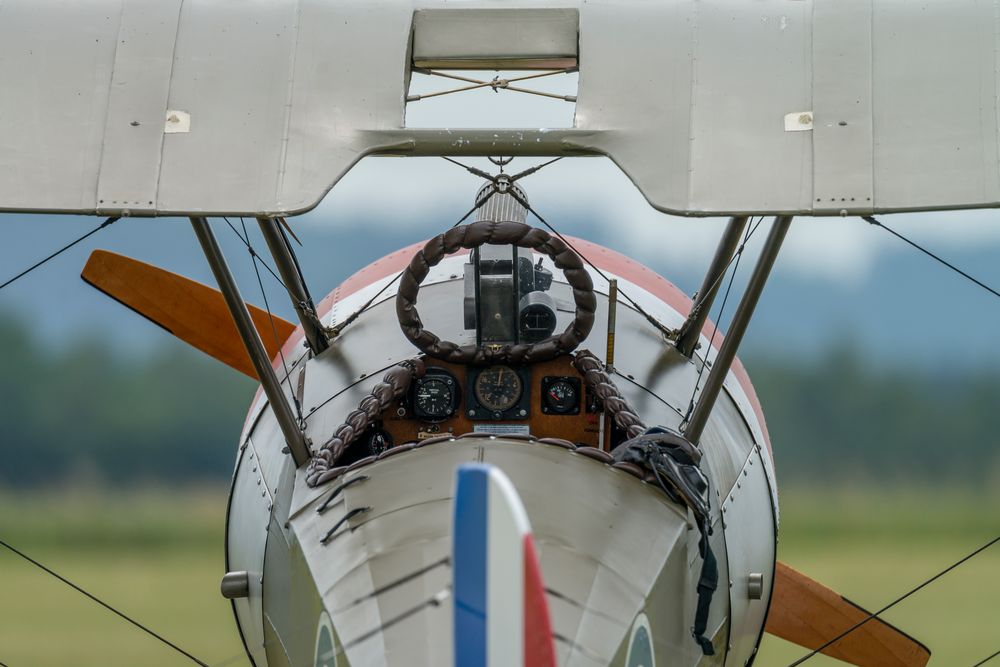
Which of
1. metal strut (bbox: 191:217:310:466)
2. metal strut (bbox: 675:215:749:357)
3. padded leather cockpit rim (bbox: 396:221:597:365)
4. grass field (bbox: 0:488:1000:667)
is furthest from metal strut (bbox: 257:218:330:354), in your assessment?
grass field (bbox: 0:488:1000:667)

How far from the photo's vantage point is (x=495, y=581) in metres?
5.02

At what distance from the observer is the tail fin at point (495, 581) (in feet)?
16.3

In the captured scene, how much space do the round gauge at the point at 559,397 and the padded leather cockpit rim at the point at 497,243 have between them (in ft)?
0.51

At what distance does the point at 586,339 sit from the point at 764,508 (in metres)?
1.44

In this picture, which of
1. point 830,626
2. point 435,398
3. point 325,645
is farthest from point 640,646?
point 830,626

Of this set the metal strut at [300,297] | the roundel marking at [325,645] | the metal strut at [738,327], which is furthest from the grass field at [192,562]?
the roundel marking at [325,645]

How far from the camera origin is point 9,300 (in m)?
25.3

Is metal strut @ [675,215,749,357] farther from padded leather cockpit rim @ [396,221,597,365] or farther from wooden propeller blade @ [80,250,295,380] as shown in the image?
wooden propeller blade @ [80,250,295,380]

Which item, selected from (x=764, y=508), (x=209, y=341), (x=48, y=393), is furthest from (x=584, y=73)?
(x=48, y=393)

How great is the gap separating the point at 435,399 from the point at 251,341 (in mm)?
1076

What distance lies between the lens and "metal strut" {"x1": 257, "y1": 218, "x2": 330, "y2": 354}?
9266mm

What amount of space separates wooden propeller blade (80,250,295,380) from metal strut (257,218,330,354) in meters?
1.49

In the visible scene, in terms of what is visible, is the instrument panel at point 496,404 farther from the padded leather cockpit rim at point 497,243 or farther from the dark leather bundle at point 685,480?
the dark leather bundle at point 685,480

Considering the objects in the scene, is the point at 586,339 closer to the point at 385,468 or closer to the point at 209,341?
the point at 385,468
